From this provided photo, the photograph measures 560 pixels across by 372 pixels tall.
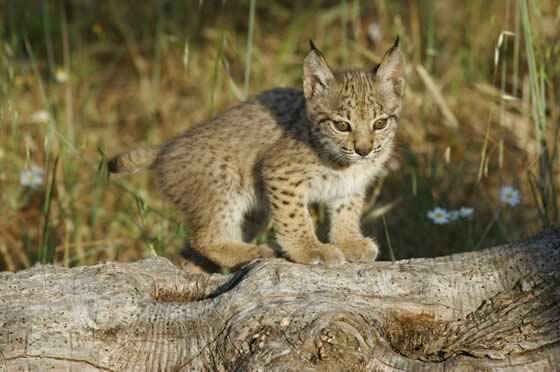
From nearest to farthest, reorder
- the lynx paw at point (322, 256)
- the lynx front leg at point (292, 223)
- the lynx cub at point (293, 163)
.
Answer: the lynx paw at point (322, 256) < the lynx front leg at point (292, 223) < the lynx cub at point (293, 163)

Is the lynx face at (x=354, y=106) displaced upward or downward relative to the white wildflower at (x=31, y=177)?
upward

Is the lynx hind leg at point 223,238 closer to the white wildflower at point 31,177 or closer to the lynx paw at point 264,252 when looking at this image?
the lynx paw at point 264,252

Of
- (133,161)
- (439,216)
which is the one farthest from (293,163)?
(439,216)

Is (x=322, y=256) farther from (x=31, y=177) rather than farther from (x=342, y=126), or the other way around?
(x=31, y=177)

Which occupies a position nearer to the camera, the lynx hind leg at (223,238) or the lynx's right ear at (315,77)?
the lynx's right ear at (315,77)

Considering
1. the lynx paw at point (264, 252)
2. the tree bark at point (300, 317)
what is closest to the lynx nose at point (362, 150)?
the lynx paw at point (264, 252)

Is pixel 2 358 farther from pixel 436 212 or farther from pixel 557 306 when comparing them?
pixel 436 212

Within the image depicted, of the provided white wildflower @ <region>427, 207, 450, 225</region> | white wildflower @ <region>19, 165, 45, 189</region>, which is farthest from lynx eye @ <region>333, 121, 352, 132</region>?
white wildflower @ <region>19, 165, 45, 189</region>
